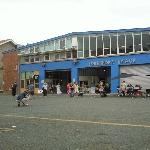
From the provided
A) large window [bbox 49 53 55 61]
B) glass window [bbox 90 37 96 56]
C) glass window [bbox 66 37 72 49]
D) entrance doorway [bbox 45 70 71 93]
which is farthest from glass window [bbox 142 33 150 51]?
entrance doorway [bbox 45 70 71 93]

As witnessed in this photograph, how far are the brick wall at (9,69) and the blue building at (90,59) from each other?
144 cm

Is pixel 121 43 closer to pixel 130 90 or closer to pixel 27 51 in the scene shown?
pixel 130 90

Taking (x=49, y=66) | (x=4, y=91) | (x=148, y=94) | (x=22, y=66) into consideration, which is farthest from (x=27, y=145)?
(x=4, y=91)

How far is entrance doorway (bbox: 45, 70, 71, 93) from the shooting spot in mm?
58000

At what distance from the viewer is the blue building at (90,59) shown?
45.8 metres

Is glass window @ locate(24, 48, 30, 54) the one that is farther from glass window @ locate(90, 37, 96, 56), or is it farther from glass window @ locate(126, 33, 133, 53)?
glass window @ locate(126, 33, 133, 53)

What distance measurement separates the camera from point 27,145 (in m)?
9.40

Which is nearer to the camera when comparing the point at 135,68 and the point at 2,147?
the point at 2,147

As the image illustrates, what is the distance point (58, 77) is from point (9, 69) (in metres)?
10.2

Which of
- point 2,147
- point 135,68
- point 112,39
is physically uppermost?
point 112,39

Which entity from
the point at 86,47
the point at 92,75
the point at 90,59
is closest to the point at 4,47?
the point at 92,75

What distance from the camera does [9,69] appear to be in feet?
214

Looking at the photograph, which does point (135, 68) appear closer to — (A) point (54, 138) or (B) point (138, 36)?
(B) point (138, 36)

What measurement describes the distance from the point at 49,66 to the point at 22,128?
4408cm
